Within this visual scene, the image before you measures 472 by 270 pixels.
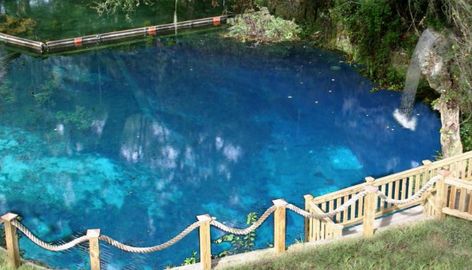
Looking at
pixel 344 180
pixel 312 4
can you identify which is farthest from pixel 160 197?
pixel 312 4

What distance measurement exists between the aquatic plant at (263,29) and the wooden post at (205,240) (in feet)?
53.7

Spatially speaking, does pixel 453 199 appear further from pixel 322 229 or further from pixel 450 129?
pixel 450 129

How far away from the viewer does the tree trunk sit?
13570 mm

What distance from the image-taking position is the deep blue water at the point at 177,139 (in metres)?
12.2

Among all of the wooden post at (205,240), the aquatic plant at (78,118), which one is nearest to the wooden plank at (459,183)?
the wooden post at (205,240)

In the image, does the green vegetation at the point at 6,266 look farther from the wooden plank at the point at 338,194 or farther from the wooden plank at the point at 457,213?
the wooden plank at the point at 457,213

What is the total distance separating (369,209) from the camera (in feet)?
29.3

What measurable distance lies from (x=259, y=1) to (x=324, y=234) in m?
17.0

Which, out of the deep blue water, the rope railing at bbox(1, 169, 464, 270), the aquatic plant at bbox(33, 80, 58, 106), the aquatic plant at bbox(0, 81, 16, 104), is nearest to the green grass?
the rope railing at bbox(1, 169, 464, 270)

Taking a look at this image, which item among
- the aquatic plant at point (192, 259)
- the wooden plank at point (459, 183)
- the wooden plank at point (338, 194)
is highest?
the wooden plank at point (459, 183)

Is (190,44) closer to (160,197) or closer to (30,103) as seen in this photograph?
(30,103)

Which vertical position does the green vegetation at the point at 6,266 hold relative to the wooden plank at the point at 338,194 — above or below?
below

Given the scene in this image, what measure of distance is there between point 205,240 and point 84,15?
858 inches

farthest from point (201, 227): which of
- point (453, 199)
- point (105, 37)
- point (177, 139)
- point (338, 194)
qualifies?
point (105, 37)
